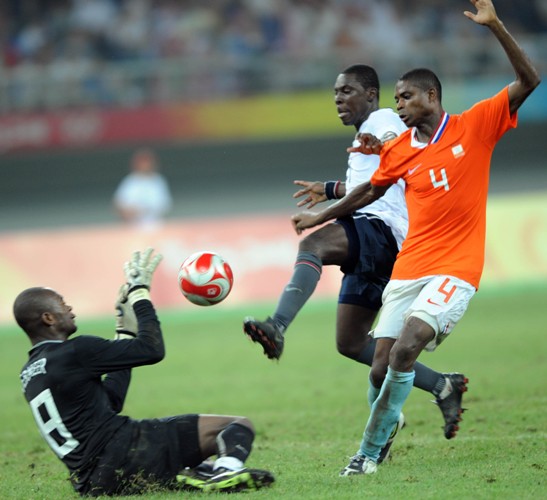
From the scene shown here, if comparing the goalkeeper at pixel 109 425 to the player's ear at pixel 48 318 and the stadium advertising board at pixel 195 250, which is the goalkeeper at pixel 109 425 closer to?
the player's ear at pixel 48 318

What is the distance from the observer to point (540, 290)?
17922 millimetres

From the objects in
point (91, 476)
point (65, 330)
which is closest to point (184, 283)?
point (65, 330)

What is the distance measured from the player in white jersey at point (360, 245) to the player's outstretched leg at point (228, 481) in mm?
1149

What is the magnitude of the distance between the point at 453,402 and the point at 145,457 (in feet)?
7.19

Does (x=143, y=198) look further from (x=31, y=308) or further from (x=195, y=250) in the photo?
(x=31, y=308)

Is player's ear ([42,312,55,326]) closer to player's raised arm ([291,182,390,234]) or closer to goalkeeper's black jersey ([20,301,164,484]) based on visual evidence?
goalkeeper's black jersey ([20,301,164,484])

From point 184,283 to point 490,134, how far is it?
7.21ft

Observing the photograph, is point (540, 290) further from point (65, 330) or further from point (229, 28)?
point (65, 330)

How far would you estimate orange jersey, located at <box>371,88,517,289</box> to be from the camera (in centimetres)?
611

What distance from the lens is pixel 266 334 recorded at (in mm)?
5980

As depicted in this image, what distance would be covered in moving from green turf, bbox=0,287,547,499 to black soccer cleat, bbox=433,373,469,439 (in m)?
0.26

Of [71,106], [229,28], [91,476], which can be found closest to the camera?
[91,476]

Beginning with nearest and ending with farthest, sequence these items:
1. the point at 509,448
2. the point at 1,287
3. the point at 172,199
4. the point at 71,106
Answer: the point at 509,448, the point at 1,287, the point at 71,106, the point at 172,199

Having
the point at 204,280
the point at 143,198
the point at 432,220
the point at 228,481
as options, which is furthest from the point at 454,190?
the point at 143,198
